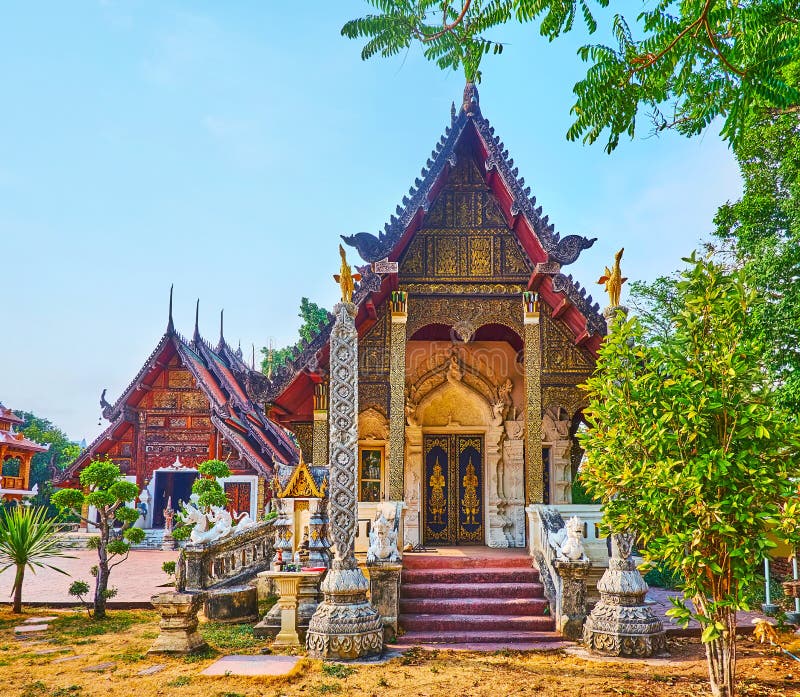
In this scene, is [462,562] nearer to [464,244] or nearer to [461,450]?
[461,450]

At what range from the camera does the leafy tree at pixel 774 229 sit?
9.38 m

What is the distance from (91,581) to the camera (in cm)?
1281

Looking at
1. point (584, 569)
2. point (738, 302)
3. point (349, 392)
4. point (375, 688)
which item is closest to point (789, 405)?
point (584, 569)

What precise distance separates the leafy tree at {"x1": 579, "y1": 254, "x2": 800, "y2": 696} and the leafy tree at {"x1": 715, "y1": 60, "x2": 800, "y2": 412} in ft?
15.1

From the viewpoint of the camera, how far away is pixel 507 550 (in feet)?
32.7

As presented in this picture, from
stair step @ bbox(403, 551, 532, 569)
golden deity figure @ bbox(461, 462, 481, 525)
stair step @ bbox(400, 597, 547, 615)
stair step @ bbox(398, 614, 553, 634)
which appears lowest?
stair step @ bbox(398, 614, 553, 634)

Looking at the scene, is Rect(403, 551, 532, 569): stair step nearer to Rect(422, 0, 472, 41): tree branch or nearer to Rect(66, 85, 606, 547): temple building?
Answer: Rect(66, 85, 606, 547): temple building

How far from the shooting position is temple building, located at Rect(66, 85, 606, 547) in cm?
912

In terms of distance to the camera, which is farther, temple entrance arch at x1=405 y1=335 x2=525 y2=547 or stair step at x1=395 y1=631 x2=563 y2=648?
temple entrance arch at x1=405 y1=335 x2=525 y2=547

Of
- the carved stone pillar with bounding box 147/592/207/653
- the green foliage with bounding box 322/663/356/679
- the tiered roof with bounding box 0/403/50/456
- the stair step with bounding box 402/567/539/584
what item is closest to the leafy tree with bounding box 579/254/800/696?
the green foliage with bounding box 322/663/356/679

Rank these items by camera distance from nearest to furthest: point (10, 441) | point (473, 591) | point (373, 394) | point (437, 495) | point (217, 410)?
point (473, 591) → point (373, 394) → point (437, 495) → point (217, 410) → point (10, 441)

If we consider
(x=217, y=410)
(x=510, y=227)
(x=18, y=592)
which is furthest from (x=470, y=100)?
(x=217, y=410)

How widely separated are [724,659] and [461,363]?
690 cm

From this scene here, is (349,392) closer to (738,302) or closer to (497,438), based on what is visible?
(738,302)
